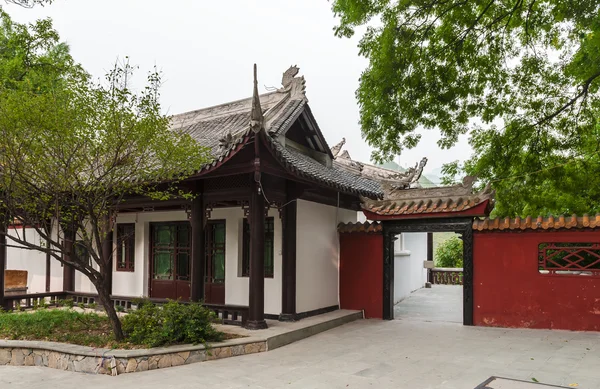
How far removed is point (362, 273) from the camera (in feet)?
31.3

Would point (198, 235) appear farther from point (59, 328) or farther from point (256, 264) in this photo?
point (59, 328)

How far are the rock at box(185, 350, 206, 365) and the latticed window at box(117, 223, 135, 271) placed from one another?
5.19 metres

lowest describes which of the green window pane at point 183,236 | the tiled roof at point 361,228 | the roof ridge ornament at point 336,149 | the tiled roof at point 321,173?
the green window pane at point 183,236

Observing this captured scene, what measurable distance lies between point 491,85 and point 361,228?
357cm

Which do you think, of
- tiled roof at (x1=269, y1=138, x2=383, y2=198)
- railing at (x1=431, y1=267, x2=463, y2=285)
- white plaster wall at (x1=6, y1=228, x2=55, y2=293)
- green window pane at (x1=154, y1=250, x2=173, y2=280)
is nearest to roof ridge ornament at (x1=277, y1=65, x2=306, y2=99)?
tiled roof at (x1=269, y1=138, x2=383, y2=198)

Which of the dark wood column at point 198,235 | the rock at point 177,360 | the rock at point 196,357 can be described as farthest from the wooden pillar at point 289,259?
the rock at point 177,360

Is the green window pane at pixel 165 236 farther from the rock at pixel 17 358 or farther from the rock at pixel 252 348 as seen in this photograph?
the rock at pixel 252 348

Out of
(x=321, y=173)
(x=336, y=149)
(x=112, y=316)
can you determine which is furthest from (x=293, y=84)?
(x=112, y=316)

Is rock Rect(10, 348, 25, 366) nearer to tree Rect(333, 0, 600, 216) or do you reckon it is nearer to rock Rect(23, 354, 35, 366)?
rock Rect(23, 354, 35, 366)

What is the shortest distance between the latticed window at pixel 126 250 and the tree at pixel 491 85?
599cm

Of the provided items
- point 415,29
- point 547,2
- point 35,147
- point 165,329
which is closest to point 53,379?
Result: point 165,329

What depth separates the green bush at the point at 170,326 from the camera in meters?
6.10

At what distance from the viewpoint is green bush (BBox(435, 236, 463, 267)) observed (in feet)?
66.1

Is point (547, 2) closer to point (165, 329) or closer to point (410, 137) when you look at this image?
point (410, 137)
